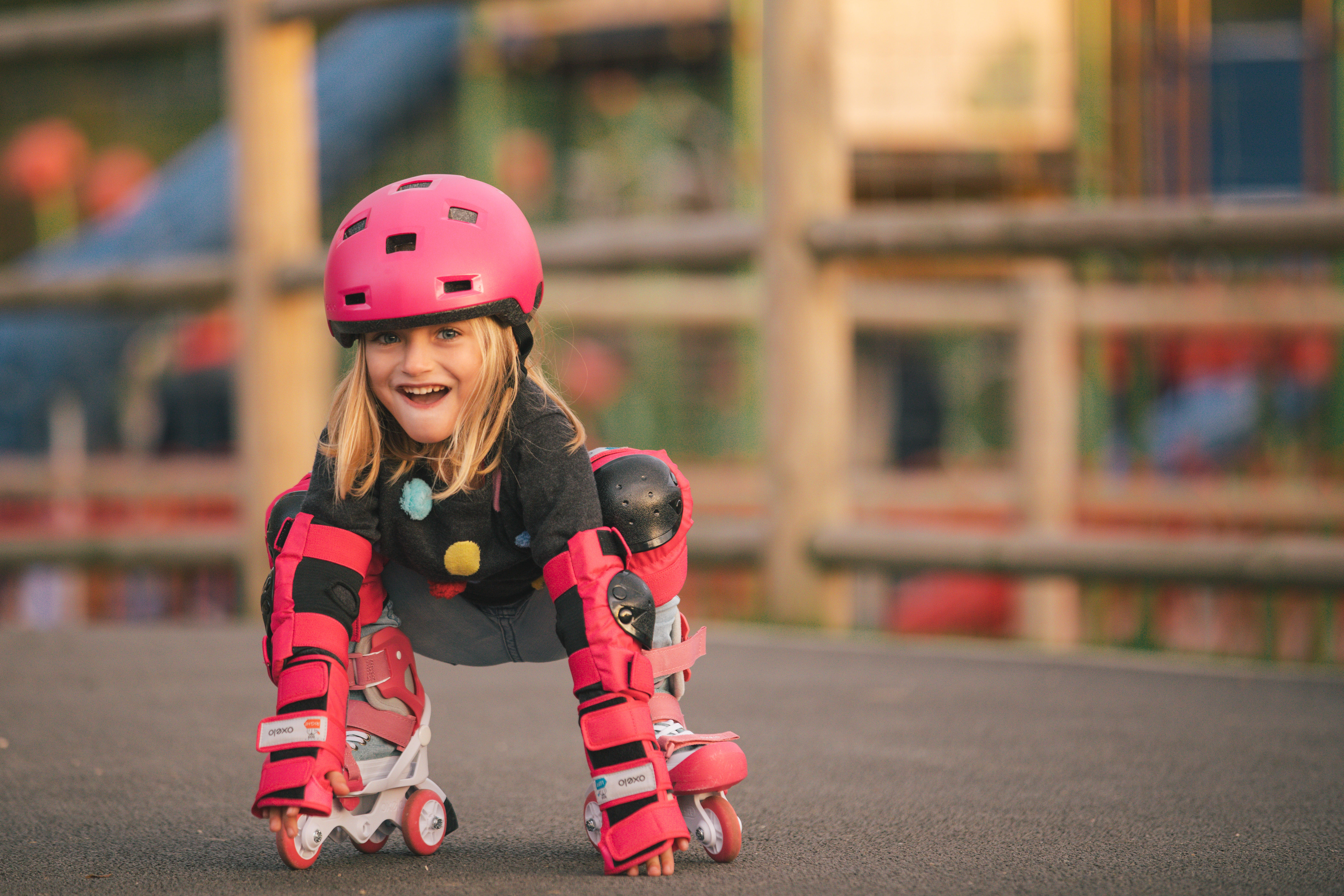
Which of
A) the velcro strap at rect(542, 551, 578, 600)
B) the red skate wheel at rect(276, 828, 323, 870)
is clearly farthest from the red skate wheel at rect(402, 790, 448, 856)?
the velcro strap at rect(542, 551, 578, 600)

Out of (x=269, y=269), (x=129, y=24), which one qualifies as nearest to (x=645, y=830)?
(x=269, y=269)

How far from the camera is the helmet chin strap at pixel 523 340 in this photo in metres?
2.04

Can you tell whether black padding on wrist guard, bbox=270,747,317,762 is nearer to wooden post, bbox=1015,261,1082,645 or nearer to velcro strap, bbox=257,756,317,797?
velcro strap, bbox=257,756,317,797

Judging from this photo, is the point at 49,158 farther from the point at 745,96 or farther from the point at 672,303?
the point at 672,303

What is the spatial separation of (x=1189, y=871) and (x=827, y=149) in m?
2.60

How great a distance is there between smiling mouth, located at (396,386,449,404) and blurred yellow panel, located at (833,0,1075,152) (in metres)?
4.19

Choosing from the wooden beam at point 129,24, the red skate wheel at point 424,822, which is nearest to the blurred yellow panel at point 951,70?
the wooden beam at point 129,24

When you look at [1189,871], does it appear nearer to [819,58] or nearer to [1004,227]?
[1004,227]

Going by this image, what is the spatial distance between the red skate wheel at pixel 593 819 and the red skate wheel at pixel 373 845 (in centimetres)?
29

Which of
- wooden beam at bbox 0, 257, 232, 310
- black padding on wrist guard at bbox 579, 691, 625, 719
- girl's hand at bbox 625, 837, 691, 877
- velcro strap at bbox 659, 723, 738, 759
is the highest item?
wooden beam at bbox 0, 257, 232, 310

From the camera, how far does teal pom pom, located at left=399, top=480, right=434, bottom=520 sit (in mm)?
1913

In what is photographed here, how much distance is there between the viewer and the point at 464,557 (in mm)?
1926

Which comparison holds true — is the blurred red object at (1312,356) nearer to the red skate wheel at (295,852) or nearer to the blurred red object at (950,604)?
the blurred red object at (950,604)

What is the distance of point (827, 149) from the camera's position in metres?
4.05
